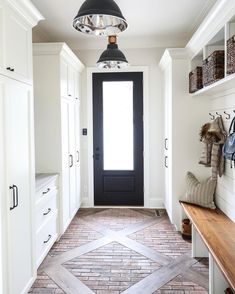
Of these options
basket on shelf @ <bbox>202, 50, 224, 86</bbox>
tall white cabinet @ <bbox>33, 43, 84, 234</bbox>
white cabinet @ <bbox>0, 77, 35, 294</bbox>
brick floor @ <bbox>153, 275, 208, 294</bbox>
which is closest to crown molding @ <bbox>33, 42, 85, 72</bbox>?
tall white cabinet @ <bbox>33, 43, 84, 234</bbox>

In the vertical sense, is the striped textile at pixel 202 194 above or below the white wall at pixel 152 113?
below

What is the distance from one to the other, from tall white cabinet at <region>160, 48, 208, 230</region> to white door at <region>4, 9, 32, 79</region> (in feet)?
6.84

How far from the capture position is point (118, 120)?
5270mm

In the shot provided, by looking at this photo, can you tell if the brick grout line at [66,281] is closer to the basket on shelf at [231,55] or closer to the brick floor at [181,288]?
the brick floor at [181,288]

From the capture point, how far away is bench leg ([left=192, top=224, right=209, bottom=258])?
11.0ft

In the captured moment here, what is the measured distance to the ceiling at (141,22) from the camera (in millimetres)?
3580

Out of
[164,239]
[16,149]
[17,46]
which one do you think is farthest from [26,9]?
[164,239]

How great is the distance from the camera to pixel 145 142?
17.2 ft

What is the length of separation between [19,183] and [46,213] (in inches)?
41.5

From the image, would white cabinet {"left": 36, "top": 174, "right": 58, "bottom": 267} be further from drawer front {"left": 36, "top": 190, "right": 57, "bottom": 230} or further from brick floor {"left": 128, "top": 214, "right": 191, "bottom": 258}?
brick floor {"left": 128, "top": 214, "right": 191, "bottom": 258}

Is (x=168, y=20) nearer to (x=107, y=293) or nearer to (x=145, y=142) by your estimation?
(x=145, y=142)

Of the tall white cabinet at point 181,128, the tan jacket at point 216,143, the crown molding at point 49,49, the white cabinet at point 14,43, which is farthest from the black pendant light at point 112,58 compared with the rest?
the tan jacket at point 216,143

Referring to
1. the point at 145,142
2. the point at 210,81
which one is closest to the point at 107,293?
the point at 210,81

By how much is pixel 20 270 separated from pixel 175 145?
250 cm
